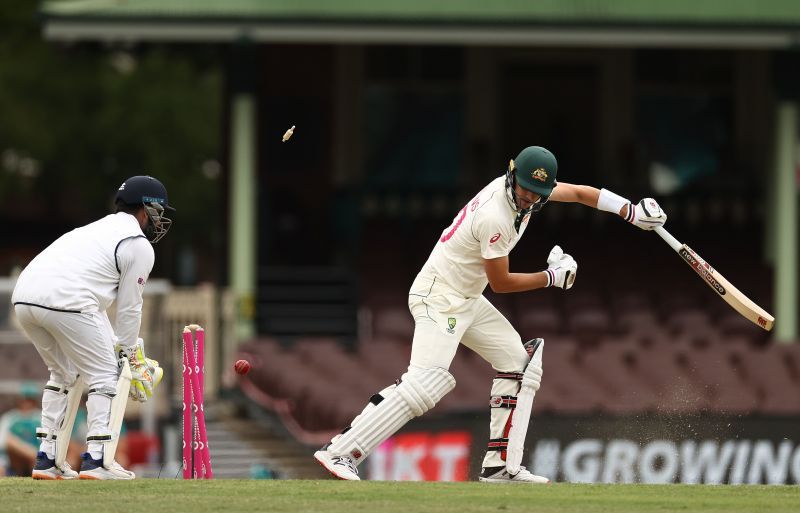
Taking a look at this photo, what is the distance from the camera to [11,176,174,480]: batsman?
9.91 meters

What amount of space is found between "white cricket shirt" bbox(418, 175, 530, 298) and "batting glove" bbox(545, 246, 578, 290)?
0.25 metres

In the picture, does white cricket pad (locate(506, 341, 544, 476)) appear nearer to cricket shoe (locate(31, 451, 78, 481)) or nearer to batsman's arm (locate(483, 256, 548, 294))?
batsman's arm (locate(483, 256, 548, 294))

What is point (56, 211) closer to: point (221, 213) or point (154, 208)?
point (221, 213)

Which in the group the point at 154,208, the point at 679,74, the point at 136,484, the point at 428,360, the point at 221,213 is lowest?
the point at 136,484

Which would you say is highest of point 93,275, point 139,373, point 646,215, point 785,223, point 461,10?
point 461,10

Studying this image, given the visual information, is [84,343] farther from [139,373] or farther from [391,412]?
[391,412]

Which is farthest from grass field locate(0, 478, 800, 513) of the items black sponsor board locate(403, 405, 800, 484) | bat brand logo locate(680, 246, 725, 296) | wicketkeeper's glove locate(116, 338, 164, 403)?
black sponsor board locate(403, 405, 800, 484)

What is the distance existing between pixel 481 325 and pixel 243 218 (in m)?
10.9

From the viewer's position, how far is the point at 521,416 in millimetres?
10414

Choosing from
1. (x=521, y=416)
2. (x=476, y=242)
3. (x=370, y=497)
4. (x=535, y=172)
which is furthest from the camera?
(x=521, y=416)

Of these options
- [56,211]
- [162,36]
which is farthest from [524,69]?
[56,211]

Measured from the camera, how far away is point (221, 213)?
25438 mm

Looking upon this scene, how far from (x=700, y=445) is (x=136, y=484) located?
298 inches

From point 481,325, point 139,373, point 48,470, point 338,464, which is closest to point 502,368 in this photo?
point 481,325
